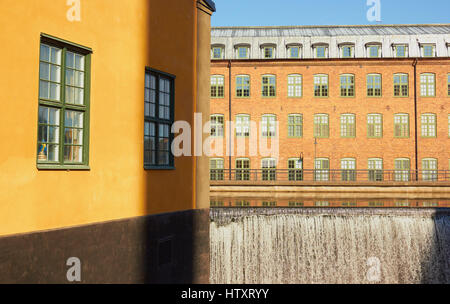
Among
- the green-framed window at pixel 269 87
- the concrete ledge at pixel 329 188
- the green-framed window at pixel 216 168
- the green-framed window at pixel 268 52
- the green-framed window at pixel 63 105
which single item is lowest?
the concrete ledge at pixel 329 188

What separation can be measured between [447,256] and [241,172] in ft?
64.1

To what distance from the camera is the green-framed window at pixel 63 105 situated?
573 centimetres

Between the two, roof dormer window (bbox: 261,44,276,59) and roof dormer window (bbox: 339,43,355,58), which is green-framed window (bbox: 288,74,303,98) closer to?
roof dormer window (bbox: 261,44,276,59)

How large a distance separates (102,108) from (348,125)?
2939 cm

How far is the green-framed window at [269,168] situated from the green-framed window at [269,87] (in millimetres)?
5127

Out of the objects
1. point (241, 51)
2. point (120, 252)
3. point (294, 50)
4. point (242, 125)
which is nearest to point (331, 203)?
point (242, 125)

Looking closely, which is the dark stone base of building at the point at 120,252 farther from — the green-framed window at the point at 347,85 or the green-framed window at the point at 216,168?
the green-framed window at the point at 347,85

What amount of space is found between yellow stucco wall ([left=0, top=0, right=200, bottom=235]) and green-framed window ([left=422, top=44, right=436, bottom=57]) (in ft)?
101

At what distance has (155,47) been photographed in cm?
781

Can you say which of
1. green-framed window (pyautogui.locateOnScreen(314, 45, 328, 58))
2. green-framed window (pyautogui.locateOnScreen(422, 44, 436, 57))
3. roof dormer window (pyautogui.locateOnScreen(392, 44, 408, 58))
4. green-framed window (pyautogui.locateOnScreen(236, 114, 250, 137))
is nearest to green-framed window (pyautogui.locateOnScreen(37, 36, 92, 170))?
green-framed window (pyautogui.locateOnScreen(236, 114, 250, 137))

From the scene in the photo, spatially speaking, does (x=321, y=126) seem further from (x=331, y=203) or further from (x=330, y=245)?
(x=330, y=245)

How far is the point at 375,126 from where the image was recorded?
33.6 metres

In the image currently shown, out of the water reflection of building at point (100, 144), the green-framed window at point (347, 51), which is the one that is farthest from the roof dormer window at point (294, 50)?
the water reflection of building at point (100, 144)
